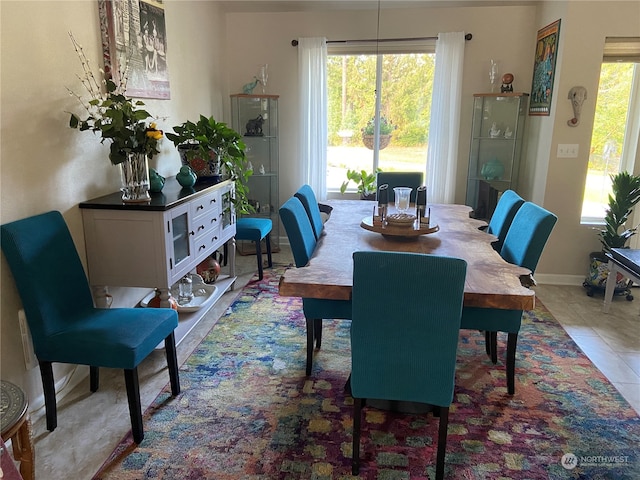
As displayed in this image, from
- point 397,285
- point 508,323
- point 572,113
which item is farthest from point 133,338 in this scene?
point 572,113

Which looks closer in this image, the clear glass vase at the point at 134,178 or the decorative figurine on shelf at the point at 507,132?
the clear glass vase at the point at 134,178

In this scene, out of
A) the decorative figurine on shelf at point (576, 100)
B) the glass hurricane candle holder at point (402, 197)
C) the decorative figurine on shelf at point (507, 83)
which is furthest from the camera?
the decorative figurine on shelf at point (507, 83)

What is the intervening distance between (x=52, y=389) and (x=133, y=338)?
1.65ft

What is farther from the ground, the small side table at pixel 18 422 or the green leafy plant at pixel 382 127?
the green leafy plant at pixel 382 127

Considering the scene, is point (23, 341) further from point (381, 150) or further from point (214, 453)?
point (381, 150)

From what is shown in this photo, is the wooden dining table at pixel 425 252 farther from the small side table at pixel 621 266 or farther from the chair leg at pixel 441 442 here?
the small side table at pixel 621 266

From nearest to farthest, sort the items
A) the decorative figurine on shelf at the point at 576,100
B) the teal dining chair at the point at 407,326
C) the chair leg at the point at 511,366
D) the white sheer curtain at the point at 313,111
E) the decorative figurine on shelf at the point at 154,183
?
1. the teal dining chair at the point at 407,326
2. the chair leg at the point at 511,366
3. the decorative figurine on shelf at the point at 154,183
4. the decorative figurine on shelf at the point at 576,100
5. the white sheer curtain at the point at 313,111

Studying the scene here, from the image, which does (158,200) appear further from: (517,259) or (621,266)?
(621,266)

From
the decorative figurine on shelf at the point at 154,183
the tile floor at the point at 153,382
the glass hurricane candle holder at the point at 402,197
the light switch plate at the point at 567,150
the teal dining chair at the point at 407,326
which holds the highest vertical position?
the light switch plate at the point at 567,150

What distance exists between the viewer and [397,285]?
1.58m

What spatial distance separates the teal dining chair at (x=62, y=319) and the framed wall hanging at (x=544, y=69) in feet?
11.9

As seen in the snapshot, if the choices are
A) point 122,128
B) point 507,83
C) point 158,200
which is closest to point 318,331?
point 158,200

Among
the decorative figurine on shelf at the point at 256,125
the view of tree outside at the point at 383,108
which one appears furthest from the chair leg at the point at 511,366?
the decorative figurine on shelf at the point at 256,125

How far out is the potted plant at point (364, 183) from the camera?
4705 mm
